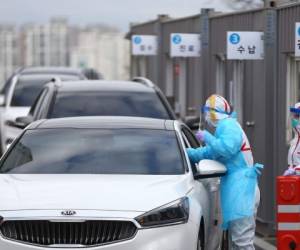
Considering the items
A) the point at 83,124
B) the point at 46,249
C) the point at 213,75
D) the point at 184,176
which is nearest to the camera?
the point at 46,249

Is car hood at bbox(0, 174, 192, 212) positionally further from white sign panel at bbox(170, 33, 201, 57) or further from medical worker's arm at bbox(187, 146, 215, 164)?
white sign panel at bbox(170, 33, 201, 57)

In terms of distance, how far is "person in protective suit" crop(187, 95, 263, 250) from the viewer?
891 centimetres

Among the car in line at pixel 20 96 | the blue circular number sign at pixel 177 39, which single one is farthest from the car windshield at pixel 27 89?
the blue circular number sign at pixel 177 39

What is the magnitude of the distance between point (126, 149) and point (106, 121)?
1.92ft

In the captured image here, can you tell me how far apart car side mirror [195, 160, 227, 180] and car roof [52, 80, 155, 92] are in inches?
200

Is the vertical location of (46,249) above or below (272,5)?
below

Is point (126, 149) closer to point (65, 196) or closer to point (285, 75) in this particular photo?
point (65, 196)

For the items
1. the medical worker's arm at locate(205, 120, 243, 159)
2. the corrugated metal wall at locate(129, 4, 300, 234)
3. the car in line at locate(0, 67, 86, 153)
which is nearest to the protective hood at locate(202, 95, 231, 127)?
the medical worker's arm at locate(205, 120, 243, 159)

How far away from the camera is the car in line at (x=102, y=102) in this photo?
1311cm

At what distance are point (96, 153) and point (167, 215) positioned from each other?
1.37 meters

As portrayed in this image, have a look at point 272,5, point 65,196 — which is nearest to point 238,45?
point 272,5

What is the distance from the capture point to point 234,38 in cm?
1396

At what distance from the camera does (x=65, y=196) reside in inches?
304

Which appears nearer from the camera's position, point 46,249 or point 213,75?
point 46,249
